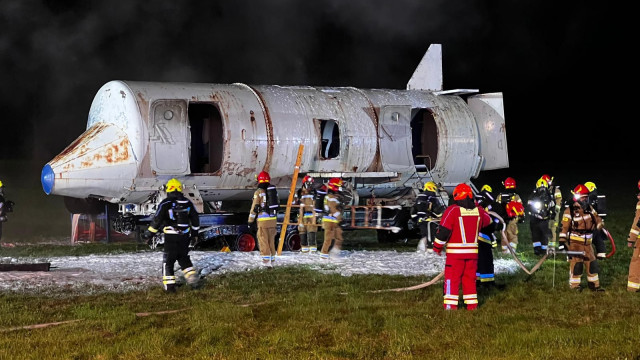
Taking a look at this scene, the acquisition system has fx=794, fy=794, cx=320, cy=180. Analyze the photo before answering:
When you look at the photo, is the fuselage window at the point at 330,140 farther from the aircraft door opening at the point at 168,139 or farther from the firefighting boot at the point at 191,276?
the firefighting boot at the point at 191,276

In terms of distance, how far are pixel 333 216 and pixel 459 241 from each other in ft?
22.3

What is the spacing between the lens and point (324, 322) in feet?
31.7

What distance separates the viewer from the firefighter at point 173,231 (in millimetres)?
12141

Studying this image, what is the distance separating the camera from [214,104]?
1778 centimetres

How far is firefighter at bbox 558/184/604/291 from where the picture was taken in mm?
11930

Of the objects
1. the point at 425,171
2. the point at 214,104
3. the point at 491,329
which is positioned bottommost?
the point at 491,329

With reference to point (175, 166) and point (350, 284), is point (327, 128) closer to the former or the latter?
point (175, 166)

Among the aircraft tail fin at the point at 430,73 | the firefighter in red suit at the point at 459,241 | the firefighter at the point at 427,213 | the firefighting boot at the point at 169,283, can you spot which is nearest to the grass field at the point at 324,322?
the firefighting boot at the point at 169,283

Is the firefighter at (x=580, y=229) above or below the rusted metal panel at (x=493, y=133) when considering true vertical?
below

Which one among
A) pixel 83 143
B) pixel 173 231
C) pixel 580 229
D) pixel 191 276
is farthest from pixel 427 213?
pixel 83 143

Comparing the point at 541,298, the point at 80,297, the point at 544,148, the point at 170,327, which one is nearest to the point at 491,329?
the point at 541,298

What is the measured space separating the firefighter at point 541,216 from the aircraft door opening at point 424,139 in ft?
10.7

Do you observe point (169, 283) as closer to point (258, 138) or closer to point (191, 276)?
point (191, 276)

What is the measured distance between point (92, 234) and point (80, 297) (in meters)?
9.97
